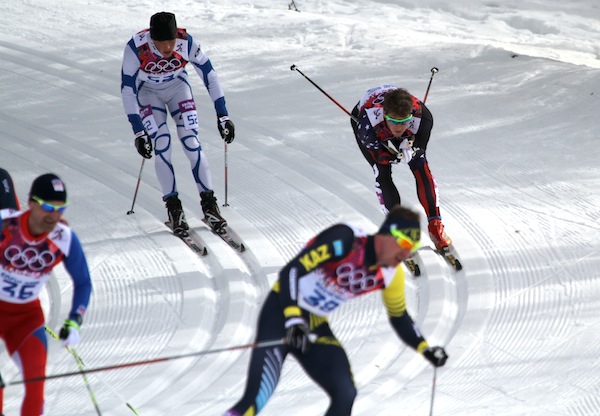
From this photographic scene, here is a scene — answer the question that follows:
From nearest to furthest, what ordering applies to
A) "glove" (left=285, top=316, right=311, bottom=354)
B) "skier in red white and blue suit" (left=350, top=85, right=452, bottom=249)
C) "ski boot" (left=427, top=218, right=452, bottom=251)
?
"glove" (left=285, top=316, right=311, bottom=354)
"skier in red white and blue suit" (left=350, top=85, right=452, bottom=249)
"ski boot" (left=427, top=218, right=452, bottom=251)

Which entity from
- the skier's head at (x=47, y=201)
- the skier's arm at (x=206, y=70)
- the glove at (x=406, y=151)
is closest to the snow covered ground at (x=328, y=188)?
the glove at (x=406, y=151)

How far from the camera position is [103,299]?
6129 mm

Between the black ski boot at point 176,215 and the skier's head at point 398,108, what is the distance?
1.80m

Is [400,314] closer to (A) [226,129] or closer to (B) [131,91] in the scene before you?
(A) [226,129]

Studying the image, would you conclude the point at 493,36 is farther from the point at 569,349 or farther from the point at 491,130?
the point at 569,349

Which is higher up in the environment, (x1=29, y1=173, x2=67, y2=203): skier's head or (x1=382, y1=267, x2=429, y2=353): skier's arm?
(x1=29, y1=173, x2=67, y2=203): skier's head

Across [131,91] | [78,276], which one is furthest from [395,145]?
[78,276]

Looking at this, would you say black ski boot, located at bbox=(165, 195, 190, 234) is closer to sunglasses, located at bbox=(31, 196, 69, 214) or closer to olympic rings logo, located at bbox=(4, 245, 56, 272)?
olympic rings logo, located at bbox=(4, 245, 56, 272)

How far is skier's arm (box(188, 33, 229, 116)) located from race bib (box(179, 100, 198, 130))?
0.18 metres

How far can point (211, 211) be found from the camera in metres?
7.01

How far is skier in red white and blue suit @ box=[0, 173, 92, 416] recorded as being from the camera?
4227 millimetres

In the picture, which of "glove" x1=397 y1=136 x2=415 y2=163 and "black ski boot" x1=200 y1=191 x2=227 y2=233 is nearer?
"glove" x1=397 y1=136 x2=415 y2=163

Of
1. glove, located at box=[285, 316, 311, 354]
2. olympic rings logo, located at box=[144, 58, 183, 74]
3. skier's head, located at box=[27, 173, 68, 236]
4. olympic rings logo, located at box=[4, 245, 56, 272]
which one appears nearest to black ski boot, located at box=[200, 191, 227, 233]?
olympic rings logo, located at box=[144, 58, 183, 74]

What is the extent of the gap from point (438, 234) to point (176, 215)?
186 centimetres
